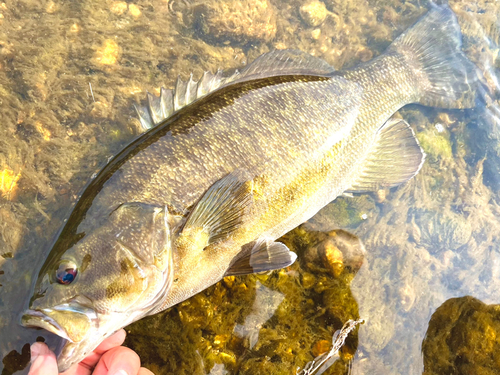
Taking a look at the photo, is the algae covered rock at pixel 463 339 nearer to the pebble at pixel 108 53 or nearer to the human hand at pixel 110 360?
the human hand at pixel 110 360

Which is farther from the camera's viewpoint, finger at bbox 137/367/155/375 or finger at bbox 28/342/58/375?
finger at bbox 137/367/155/375

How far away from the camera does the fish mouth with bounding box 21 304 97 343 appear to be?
6.37 ft

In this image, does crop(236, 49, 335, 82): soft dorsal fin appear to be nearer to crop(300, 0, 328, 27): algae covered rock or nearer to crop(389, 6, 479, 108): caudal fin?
crop(389, 6, 479, 108): caudal fin

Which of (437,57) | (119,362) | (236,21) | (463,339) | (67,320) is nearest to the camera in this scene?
(67,320)

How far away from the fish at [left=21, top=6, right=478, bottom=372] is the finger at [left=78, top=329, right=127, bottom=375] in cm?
39

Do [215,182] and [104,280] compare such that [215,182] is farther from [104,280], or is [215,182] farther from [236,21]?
[236,21]

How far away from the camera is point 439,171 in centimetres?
426

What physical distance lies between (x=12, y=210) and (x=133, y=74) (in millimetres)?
1853

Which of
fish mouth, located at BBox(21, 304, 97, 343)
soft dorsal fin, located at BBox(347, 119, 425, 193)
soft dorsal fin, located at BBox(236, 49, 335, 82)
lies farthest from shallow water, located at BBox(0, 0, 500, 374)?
soft dorsal fin, located at BBox(236, 49, 335, 82)

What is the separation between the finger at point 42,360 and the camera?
1967mm

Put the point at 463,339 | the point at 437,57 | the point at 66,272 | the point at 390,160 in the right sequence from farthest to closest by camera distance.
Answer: the point at 437,57
the point at 390,160
the point at 463,339
the point at 66,272

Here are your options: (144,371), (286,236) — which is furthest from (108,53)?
(144,371)

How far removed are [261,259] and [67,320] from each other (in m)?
1.45

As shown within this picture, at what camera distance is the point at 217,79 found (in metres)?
3.14
